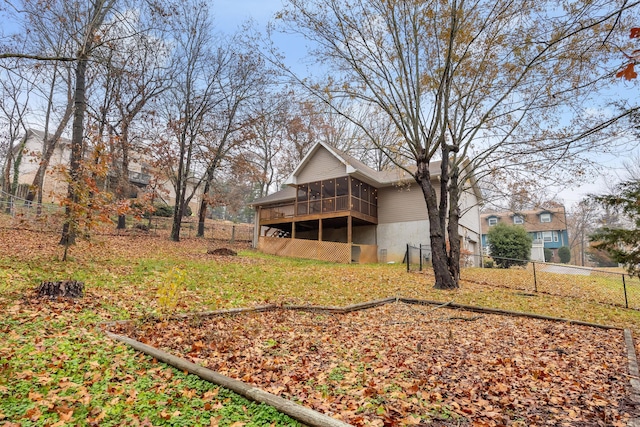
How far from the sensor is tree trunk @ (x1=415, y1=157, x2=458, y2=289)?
10914 mm

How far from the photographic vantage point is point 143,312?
602 centimetres

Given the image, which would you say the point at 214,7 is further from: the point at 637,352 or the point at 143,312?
the point at 637,352

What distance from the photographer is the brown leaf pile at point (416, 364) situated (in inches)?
131

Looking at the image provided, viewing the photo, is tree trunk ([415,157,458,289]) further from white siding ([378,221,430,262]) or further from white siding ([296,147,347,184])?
white siding ([296,147,347,184])

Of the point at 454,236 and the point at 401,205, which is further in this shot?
the point at 401,205

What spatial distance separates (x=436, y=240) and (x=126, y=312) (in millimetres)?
8795

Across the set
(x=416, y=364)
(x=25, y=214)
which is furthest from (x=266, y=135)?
(x=416, y=364)

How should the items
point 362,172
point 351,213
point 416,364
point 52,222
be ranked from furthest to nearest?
1. point 362,172
2. point 351,213
3. point 52,222
4. point 416,364

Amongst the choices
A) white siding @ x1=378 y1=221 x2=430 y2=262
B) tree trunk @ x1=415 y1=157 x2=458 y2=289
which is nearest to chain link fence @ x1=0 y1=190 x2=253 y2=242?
tree trunk @ x1=415 y1=157 x2=458 y2=289

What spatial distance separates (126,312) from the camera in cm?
595

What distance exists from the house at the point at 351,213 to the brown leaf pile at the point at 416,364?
12339 mm

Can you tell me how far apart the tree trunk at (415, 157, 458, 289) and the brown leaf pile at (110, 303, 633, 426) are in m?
3.81

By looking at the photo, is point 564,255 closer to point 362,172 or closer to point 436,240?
point 362,172

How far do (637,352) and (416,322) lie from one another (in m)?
3.42
